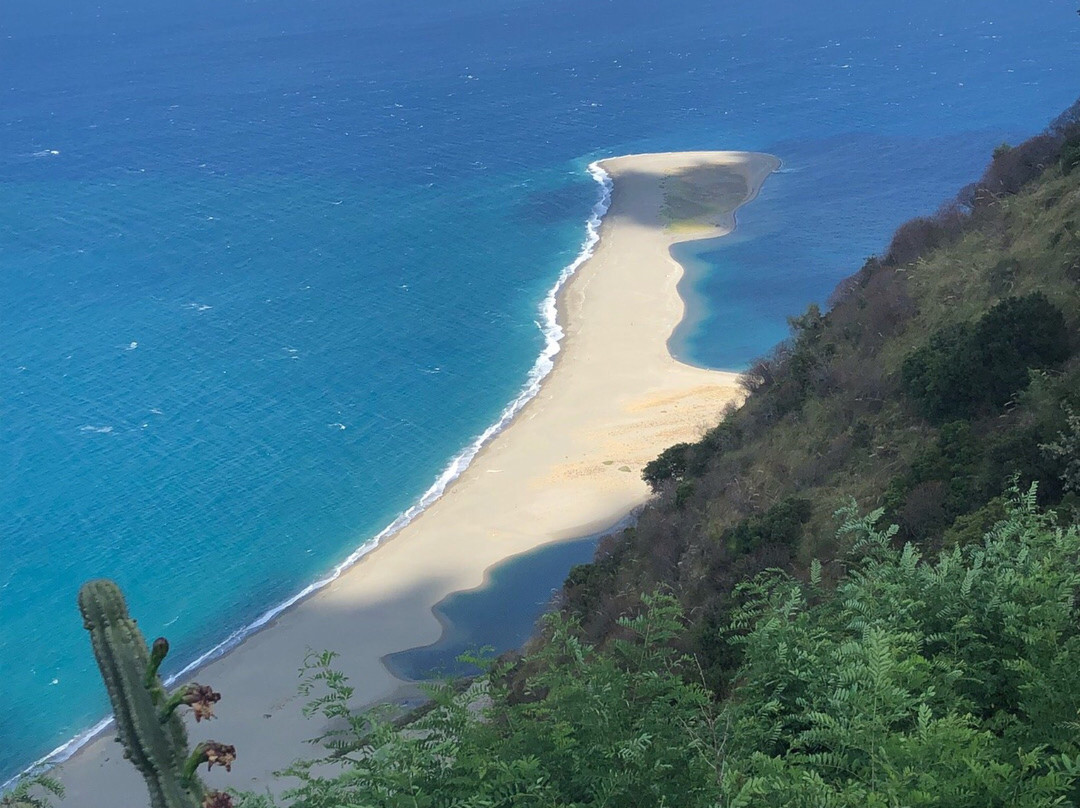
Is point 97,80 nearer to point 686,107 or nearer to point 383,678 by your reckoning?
point 686,107

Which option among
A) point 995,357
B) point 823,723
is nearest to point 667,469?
point 995,357

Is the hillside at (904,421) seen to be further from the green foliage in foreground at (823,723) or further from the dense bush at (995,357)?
the green foliage in foreground at (823,723)

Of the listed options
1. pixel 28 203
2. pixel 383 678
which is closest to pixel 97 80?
pixel 28 203

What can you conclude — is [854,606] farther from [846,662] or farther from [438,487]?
[438,487]

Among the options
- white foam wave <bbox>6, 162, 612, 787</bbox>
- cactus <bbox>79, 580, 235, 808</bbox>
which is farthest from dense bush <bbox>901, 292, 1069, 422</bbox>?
white foam wave <bbox>6, 162, 612, 787</bbox>

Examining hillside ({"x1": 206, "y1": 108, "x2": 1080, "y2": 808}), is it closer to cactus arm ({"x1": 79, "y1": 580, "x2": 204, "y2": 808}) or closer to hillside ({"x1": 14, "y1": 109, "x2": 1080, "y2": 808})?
hillside ({"x1": 14, "y1": 109, "x2": 1080, "y2": 808})

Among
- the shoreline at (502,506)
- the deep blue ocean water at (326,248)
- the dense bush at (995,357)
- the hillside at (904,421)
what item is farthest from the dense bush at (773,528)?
the deep blue ocean water at (326,248)
